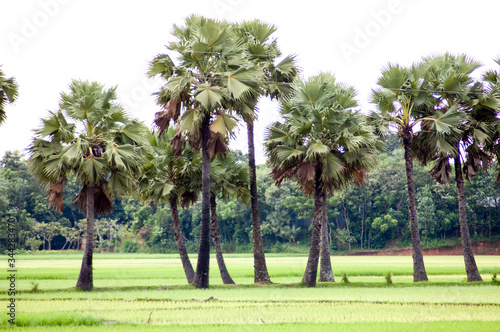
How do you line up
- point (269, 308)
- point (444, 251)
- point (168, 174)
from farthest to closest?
1. point (444, 251)
2. point (168, 174)
3. point (269, 308)

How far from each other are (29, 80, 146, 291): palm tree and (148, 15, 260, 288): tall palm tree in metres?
1.91

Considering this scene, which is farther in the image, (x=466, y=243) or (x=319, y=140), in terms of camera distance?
(x=466, y=243)

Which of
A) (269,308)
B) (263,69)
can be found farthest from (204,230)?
(263,69)

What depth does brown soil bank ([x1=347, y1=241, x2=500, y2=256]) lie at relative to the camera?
72812 mm

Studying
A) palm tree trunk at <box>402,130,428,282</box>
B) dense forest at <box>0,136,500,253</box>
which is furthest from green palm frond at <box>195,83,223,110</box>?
dense forest at <box>0,136,500,253</box>

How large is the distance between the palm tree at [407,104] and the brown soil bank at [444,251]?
52517mm

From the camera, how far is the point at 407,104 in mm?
25469

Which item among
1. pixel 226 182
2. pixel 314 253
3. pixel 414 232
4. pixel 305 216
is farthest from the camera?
pixel 305 216

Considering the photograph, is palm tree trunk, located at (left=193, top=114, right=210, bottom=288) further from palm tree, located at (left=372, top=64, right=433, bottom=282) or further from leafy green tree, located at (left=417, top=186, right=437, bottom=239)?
leafy green tree, located at (left=417, top=186, right=437, bottom=239)

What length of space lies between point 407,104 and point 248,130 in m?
8.06

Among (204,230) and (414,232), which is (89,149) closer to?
(204,230)

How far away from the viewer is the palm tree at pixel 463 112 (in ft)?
80.8

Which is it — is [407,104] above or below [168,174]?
above

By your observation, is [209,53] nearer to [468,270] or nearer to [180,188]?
[180,188]
